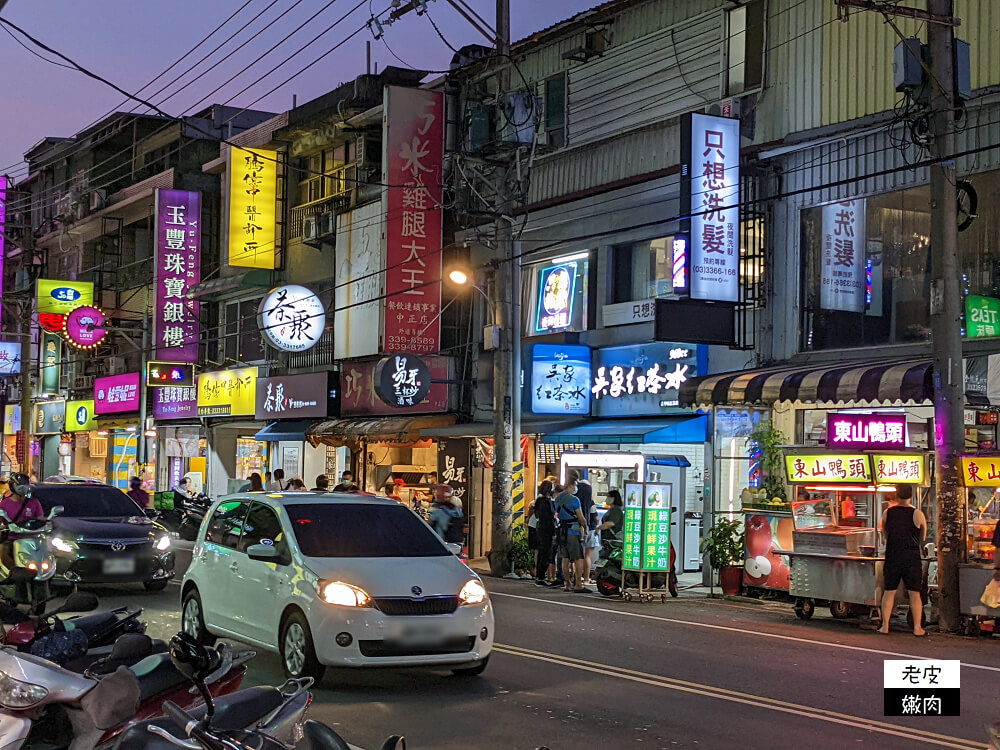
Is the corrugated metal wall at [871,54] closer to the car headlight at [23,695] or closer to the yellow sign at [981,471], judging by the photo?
the yellow sign at [981,471]

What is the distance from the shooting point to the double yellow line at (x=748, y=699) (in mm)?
8680

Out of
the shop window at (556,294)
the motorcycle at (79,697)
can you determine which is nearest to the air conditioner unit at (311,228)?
the shop window at (556,294)

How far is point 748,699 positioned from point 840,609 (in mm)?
6402

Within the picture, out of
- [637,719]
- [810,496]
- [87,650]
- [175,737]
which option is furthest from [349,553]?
[810,496]

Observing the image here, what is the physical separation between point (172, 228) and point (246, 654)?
35.1 metres

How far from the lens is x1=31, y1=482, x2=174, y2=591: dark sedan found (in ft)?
53.9

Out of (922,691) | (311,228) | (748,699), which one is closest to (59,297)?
(311,228)

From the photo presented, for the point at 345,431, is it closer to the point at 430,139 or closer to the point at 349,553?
the point at 430,139

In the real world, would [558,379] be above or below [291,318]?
below

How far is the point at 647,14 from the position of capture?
24.1m

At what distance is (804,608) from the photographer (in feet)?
53.1

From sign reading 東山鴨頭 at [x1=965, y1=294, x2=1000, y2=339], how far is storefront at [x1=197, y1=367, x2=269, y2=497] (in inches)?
895

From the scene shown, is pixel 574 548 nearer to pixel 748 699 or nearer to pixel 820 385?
pixel 820 385

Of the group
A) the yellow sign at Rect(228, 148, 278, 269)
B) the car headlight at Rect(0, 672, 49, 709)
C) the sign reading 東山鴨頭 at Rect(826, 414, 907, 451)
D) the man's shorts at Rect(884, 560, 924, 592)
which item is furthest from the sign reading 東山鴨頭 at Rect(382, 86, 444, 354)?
the car headlight at Rect(0, 672, 49, 709)
